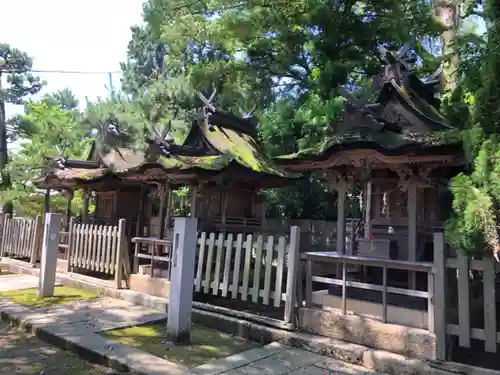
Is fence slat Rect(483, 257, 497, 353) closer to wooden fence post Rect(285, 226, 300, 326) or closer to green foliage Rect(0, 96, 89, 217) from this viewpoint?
wooden fence post Rect(285, 226, 300, 326)

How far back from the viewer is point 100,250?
33.4 feet

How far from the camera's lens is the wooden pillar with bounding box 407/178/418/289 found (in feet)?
24.1


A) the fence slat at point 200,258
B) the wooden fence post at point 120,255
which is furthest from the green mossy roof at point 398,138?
the wooden fence post at point 120,255

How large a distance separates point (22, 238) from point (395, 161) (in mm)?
11993

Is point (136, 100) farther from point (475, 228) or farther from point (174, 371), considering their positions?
point (475, 228)

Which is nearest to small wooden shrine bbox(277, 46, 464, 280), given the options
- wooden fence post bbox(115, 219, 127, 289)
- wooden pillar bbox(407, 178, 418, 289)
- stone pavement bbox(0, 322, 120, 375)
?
wooden pillar bbox(407, 178, 418, 289)

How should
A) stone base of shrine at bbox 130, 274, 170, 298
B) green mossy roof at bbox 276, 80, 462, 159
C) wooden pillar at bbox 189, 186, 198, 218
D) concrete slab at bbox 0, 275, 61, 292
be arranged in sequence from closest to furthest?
green mossy roof at bbox 276, 80, 462, 159
stone base of shrine at bbox 130, 274, 170, 298
concrete slab at bbox 0, 275, 61, 292
wooden pillar at bbox 189, 186, 198, 218

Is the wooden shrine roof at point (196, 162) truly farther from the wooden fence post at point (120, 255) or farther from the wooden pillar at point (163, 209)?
the wooden fence post at point (120, 255)

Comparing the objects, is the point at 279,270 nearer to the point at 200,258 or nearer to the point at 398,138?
the point at 200,258

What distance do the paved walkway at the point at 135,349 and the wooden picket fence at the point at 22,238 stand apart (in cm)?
497

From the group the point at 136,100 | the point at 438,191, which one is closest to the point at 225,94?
the point at 136,100

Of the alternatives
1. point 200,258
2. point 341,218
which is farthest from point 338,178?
point 200,258

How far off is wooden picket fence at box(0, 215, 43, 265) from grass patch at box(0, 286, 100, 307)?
340 centimetres

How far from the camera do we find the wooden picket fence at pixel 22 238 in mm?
12969
